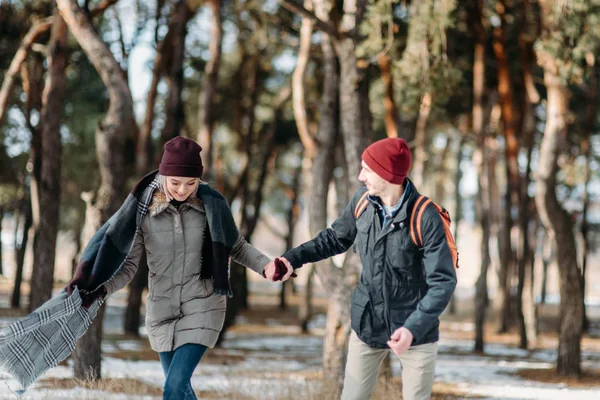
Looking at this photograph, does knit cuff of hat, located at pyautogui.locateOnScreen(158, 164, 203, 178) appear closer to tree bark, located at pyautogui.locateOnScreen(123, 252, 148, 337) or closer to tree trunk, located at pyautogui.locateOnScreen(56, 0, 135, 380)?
tree trunk, located at pyautogui.locateOnScreen(56, 0, 135, 380)

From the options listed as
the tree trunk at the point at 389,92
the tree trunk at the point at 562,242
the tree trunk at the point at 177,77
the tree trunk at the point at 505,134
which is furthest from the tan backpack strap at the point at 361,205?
the tree trunk at the point at 505,134

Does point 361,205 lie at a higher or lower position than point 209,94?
lower

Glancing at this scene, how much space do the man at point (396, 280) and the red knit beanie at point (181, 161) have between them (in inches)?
37.1

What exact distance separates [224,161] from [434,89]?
18443 mm

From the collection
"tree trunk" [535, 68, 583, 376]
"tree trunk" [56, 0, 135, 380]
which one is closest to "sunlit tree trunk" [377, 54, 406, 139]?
"tree trunk" [535, 68, 583, 376]

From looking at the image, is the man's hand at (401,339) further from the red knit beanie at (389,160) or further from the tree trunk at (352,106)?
the tree trunk at (352,106)

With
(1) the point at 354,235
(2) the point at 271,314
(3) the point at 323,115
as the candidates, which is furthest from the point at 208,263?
(2) the point at 271,314

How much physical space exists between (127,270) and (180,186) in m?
0.69

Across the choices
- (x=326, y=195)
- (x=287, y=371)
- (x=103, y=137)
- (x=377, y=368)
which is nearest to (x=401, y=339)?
(x=377, y=368)

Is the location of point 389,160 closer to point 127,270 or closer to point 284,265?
point 284,265

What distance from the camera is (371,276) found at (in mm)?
4371

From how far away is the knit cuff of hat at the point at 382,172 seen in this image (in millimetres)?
4336

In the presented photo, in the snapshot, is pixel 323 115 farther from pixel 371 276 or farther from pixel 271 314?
pixel 271 314

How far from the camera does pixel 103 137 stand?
30.7 feet
